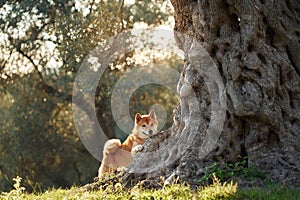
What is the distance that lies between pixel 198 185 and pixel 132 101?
12.6 meters

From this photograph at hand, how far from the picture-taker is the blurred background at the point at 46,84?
1809 centimetres

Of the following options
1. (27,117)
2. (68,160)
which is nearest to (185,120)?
(27,117)

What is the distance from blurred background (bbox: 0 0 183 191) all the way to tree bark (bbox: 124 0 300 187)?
942 cm

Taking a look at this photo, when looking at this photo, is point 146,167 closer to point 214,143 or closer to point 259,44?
point 214,143

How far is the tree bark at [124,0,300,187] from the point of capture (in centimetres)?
759

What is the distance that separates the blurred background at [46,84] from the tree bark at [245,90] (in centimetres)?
942

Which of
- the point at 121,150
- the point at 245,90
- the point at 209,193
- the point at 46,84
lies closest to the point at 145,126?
the point at 121,150

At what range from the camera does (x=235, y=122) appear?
305 inches

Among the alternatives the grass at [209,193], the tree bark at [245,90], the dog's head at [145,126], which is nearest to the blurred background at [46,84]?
the dog's head at [145,126]

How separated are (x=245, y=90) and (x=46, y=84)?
13.6m

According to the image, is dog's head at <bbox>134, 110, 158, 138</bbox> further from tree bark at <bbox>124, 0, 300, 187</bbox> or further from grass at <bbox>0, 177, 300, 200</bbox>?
grass at <bbox>0, 177, 300, 200</bbox>

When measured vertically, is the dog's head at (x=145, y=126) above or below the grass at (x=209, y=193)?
above

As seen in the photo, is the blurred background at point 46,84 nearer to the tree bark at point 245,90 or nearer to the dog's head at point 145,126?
the dog's head at point 145,126

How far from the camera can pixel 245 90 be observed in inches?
302
